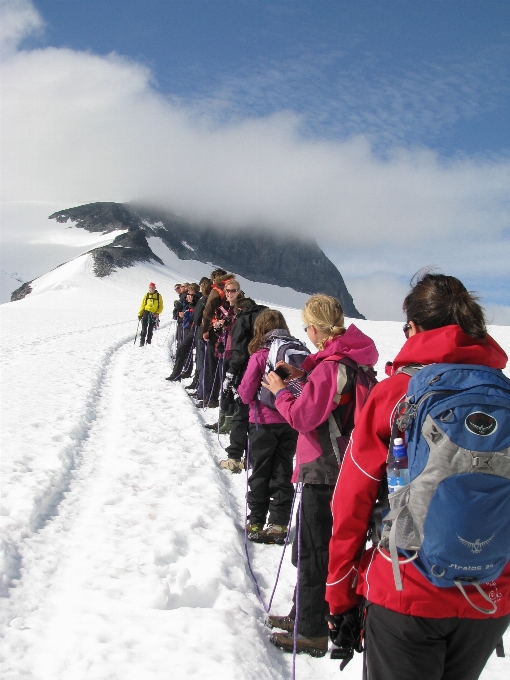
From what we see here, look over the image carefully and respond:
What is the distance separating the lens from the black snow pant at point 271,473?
→ 4676mm

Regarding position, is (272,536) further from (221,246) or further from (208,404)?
(221,246)

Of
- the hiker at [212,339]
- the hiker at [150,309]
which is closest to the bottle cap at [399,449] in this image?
the hiker at [212,339]

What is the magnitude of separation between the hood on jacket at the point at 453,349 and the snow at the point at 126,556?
205 centimetres

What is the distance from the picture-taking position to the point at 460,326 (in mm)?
1932

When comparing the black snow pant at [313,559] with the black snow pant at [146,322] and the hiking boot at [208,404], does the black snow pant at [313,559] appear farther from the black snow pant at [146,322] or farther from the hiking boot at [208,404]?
the black snow pant at [146,322]

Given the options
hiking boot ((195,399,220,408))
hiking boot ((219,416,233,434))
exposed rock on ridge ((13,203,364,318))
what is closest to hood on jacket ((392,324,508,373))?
hiking boot ((219,416,233,434))

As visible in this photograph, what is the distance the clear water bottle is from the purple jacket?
113 inches

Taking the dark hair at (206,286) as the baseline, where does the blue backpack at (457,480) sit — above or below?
below

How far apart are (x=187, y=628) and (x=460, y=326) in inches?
95.7

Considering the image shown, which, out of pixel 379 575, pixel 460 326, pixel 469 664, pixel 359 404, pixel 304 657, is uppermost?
pixel 460 326

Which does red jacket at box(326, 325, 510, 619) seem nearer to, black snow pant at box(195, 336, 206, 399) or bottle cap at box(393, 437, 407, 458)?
bottle cap at box(393, 437, 407, 458)

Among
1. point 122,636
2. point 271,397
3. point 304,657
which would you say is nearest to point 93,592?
point 122,636

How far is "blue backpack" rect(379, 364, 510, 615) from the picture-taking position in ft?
5.37

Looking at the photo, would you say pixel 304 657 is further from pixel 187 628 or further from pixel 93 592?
pixel 93 592
